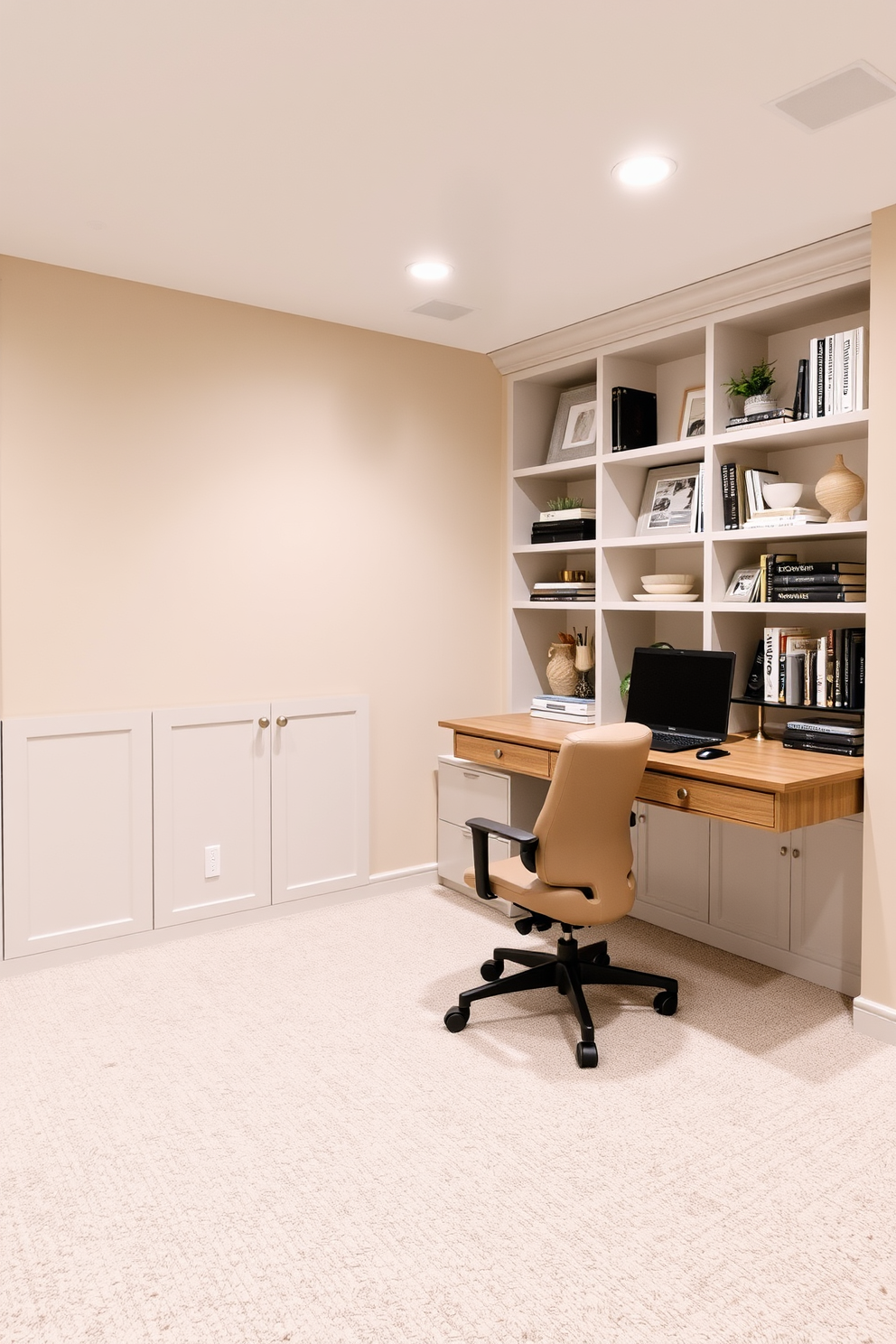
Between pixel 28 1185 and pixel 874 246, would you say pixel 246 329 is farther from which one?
pixel 28 1185

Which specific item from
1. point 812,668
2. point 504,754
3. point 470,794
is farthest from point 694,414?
point 470,794

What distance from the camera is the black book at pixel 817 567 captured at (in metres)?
3.01

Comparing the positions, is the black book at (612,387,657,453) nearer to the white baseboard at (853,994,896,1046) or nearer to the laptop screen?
the laptop screen

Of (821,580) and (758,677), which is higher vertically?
(821,580)

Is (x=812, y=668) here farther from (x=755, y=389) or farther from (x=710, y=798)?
(x=755, y=389)

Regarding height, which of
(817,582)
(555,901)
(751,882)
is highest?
(817,582)

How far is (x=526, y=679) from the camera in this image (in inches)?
180

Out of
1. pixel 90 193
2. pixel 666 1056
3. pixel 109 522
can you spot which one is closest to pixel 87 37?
pixel 90 193

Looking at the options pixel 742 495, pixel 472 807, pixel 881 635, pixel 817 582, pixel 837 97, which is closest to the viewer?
pixel 837 97

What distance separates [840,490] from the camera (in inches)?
120

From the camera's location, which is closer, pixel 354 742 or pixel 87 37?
pixel 87 37

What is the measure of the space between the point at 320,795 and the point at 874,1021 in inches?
87.8

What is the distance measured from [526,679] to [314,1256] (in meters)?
3.02

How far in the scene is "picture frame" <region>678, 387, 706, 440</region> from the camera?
12.2 feet
